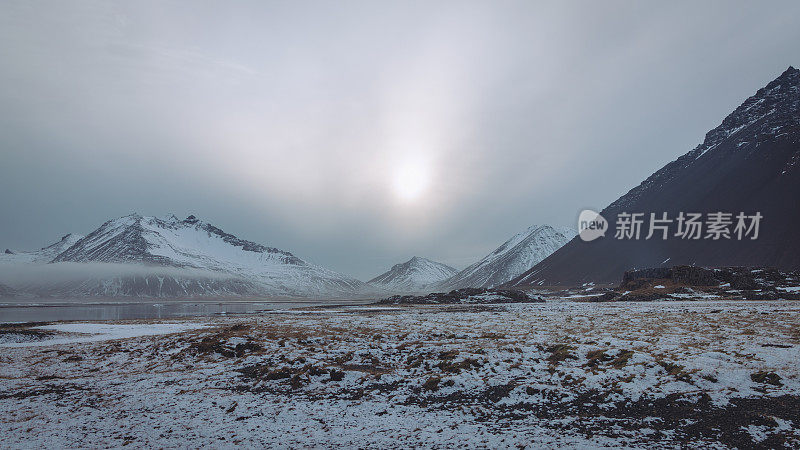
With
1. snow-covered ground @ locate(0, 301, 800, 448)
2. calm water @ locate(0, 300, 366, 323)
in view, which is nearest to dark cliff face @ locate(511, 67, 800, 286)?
snow-covered ground @ locate(0, 301, 800, 448)

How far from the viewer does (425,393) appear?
1650cm

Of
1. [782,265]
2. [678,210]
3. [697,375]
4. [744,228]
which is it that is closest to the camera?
[697,375]

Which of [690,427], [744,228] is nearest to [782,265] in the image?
[744,228]

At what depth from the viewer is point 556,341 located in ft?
79.3

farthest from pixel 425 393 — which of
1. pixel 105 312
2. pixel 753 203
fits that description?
pixel 753 203

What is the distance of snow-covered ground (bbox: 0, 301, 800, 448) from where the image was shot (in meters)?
12.1

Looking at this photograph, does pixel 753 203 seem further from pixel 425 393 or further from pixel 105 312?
pixel 105 312

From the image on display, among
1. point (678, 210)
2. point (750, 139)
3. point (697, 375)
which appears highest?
point (750, 139)

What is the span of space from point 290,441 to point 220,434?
8.38ft

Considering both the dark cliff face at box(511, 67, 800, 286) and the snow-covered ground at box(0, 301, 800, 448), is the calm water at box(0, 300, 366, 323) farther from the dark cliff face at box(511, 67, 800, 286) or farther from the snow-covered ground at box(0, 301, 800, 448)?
the dark cliff face at box(511, 67, 800, 286)

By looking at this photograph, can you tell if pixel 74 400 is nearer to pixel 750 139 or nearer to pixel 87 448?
pixel 87 448

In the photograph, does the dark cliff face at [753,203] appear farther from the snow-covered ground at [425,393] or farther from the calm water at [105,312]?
the calm water at [105,312]

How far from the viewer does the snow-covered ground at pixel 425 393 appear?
39.8 ft

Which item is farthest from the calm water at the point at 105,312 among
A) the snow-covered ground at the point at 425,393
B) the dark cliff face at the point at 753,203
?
the dark cliff face at the point at 753,203
